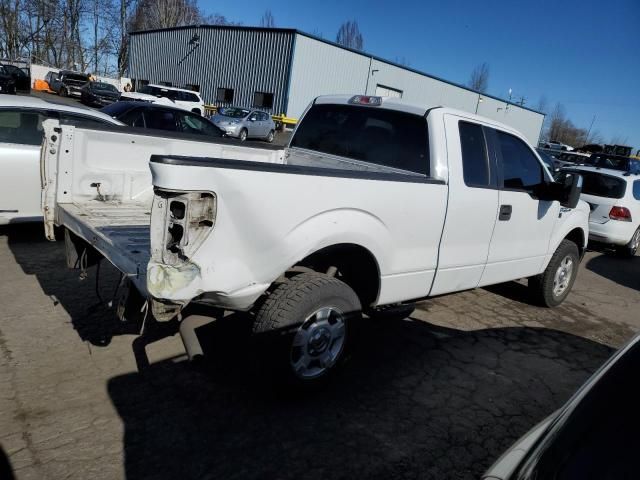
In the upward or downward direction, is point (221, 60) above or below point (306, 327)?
above

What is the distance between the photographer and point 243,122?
2377cm

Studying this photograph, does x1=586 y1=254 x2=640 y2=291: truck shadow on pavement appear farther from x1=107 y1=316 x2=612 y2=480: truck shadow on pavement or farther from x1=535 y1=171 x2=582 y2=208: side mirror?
x1=107 y1=316 x2=612 y2=480: truck shadow on pavement

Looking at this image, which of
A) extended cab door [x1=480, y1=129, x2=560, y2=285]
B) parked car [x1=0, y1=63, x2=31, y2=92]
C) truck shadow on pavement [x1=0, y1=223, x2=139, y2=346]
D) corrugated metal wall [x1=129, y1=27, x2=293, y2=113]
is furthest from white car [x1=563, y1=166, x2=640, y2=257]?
parked car [x1=0, y1=63, x2=31, y2=92]

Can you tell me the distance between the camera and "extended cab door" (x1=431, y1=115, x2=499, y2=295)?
12.5ft

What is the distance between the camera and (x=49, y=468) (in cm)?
242

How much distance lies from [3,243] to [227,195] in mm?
4669

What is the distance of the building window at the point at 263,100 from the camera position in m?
31.5

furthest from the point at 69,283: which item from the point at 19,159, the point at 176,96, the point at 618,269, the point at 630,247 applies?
the point at 176,96

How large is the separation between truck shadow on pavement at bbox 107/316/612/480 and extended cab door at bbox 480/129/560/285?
0.88 metres

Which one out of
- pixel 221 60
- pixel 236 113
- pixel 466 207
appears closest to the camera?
pixel 466 207

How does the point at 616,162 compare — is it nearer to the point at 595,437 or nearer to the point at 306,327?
the point at 306,327

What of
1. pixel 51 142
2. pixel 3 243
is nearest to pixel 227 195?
pixel 51 142

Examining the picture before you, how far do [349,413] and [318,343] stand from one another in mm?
500

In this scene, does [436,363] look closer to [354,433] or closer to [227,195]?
[354,433]
